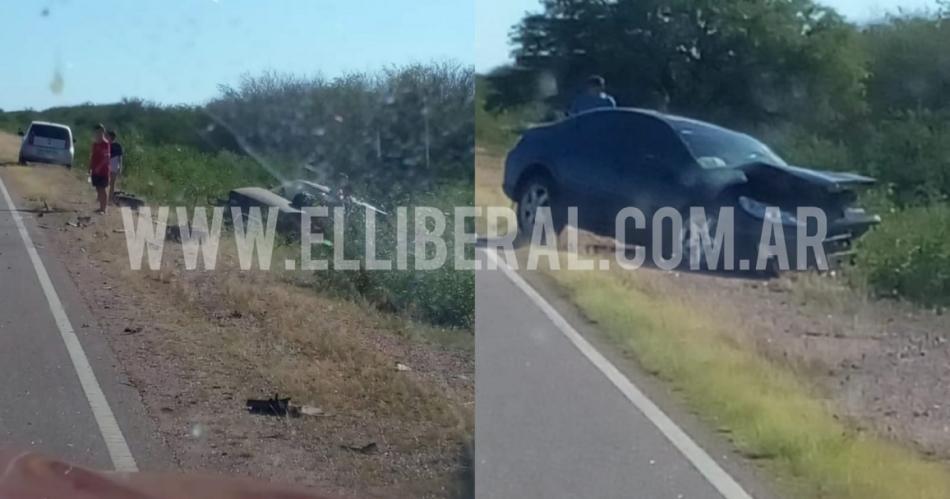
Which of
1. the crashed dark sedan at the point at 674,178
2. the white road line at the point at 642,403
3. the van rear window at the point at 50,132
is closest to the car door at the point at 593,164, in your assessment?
the crashed dark sedan at the point at 674,178

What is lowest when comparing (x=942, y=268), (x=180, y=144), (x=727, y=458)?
(x=727, y=458)

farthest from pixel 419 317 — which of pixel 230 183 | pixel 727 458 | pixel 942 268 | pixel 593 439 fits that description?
pixel 942 268

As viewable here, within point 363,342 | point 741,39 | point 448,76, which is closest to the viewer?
point 741,39

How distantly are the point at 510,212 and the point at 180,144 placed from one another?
2.57 m

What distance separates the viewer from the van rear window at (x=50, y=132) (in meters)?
8.28

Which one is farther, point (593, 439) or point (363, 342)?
point (363, 342)

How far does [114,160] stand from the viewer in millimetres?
8336

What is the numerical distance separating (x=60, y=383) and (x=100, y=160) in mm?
1288

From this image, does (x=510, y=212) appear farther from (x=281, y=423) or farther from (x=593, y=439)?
(x=281, y=423)

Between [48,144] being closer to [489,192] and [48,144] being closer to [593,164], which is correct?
[489,192]

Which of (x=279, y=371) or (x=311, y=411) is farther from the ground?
(x=279, y=371)

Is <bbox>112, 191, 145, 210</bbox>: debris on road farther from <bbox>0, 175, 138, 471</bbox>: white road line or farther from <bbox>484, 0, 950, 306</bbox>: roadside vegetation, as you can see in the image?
<bbox>484, 0, 950, 306</bbox>: roadside vegetation

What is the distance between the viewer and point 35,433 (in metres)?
6.95

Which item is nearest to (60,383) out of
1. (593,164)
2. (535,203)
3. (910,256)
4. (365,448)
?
(365,448)
